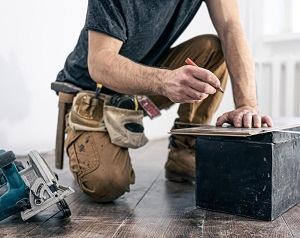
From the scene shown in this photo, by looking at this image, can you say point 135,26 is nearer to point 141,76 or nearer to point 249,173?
point 141,76

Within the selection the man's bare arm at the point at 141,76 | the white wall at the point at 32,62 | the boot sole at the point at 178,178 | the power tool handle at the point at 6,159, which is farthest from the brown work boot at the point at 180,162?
the white wall at the point at 32,62

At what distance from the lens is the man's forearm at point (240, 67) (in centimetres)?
135

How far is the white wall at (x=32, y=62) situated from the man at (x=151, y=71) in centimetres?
58

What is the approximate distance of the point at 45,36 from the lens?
7.12 feet

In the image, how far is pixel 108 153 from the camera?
4.54 feet

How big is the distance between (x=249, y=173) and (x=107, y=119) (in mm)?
544

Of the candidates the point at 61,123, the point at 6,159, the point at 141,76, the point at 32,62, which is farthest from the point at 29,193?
the point at 32,62

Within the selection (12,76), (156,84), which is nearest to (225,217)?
(156,84)

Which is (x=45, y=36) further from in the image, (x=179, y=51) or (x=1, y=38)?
(x=179, y=51)

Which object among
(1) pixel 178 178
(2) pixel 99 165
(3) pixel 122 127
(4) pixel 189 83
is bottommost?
(1) pixel 178 178

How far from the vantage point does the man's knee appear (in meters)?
1.31

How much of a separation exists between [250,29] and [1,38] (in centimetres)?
189

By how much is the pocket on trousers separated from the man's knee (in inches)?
1.3

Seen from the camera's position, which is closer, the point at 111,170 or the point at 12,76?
the point at 111,170
